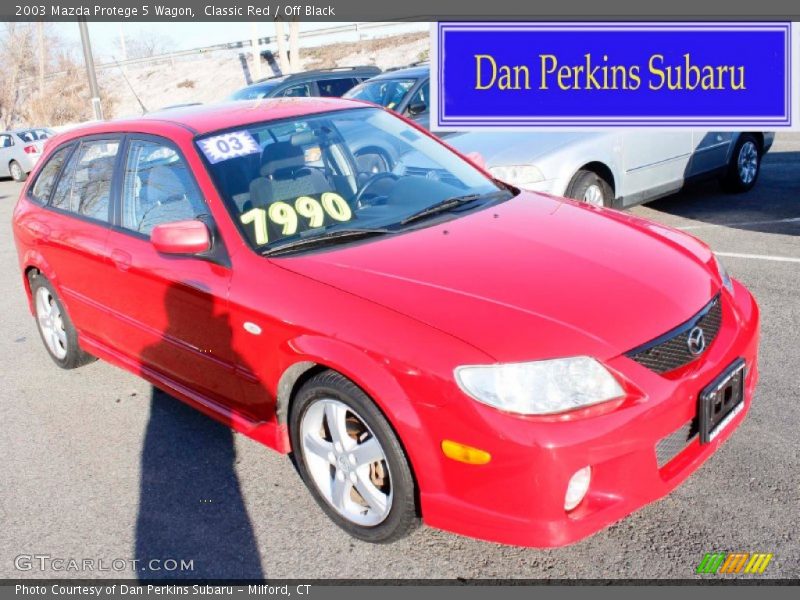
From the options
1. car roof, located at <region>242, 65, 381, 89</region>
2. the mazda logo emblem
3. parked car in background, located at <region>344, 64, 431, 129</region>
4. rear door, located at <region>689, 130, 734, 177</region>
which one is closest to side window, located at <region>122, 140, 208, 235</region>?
the mazda logo emblem

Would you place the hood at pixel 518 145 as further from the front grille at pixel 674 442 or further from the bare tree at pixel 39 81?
the bare tree at pixel 39 81

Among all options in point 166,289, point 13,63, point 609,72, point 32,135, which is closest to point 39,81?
point 13,63

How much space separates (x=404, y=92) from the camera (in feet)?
34.6

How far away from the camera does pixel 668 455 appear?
2.74m

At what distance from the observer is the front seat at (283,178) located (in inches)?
141

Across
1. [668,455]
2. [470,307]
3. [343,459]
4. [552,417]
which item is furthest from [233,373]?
[668,455]

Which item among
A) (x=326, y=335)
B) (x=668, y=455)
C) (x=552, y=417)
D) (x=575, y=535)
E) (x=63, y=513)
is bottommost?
(x=63, y=513)

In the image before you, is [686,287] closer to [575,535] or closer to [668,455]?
[668,455]

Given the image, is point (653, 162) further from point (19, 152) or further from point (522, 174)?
point (19, 152)

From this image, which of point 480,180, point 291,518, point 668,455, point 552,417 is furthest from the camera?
point 480,180

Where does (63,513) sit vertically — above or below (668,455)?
below

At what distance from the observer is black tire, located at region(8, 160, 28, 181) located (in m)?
20.2

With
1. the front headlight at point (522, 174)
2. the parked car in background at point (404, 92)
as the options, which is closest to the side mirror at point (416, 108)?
the parked car in background at point (404, 92)

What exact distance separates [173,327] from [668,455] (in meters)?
2.32
